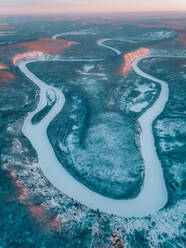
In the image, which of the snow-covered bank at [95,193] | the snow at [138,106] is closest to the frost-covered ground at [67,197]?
the snow at [138,106]

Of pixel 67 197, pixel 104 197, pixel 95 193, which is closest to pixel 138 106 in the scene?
pixel 95 193

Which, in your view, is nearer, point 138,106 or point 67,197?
point 67,197

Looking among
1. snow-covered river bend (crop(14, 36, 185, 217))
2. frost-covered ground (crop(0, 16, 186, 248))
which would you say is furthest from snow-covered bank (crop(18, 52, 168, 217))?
frost-covered ground (crop(0, 16, 186, 248))

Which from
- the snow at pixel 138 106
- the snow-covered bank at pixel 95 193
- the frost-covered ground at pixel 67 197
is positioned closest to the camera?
the frost-covered ground at pixel 67 197

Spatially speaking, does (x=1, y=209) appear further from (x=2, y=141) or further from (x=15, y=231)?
(x=2, y=141)

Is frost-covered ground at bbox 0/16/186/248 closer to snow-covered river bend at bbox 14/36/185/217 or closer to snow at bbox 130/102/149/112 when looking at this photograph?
snow at bbox 130/102/149/112

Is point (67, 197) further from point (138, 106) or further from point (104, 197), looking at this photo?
point (138, 106)

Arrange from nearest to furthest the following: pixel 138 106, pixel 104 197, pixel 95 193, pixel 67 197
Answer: pixel 67 197 < pixel 104 197 < pixel 95 193 < pixel 138 106

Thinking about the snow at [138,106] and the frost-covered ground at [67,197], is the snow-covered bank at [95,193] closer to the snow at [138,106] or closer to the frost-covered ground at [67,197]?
the frost-covered ground at [67,197]

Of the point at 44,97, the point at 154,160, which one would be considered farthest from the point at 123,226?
the point at 44,97
